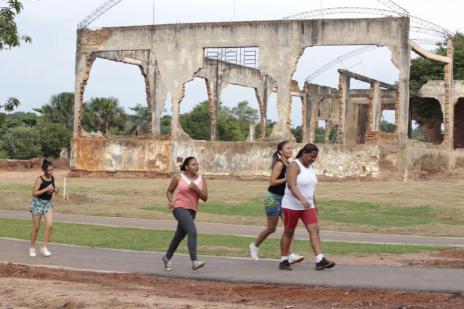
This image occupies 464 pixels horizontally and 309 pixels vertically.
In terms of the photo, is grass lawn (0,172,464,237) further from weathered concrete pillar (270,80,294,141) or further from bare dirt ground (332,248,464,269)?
bare dirt ground (332,248,464,269)

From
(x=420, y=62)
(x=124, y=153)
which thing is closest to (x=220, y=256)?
(x=124, y=153)

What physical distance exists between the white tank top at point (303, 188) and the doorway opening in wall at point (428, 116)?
45.3 m

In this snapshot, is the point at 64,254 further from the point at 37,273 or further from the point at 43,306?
the point at 43,306

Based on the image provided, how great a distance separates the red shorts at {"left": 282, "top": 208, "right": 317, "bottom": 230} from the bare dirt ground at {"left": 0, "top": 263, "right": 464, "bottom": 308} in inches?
59.1

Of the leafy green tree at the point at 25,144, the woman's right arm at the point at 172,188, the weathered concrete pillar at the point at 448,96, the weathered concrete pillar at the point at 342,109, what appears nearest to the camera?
the woman's right arm at the point at 172,188

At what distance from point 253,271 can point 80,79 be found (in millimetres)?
32880

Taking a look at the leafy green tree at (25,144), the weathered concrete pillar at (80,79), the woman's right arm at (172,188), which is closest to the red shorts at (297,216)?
the woman's right arm at (172,188)

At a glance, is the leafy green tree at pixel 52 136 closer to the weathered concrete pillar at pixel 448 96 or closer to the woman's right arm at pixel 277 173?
the weathered concrete pillar at pixel 448 96

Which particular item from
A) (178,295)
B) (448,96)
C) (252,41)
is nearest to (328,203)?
(252,41)

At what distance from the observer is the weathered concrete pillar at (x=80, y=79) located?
4353 cm

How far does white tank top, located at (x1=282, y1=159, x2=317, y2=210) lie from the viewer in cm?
1227

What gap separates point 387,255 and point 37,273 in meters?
6.14

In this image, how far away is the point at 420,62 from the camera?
59.7 meters

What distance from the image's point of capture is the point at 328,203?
28.9 metres
